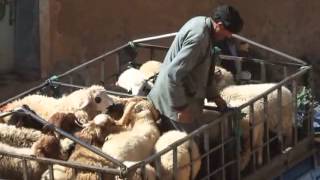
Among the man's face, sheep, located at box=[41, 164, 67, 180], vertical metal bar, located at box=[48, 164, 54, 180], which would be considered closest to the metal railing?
vertical metal bar, located at box=[48, 164, 54, 180]

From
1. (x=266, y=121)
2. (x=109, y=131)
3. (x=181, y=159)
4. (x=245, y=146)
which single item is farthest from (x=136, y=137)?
(x=266, y=121)

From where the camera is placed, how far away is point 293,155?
608cm

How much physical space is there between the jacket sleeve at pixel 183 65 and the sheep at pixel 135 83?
85cm

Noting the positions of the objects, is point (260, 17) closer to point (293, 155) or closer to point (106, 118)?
point (293, 155)

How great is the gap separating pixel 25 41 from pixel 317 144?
210 inches

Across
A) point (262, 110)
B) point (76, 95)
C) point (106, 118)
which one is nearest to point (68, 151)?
point (106, 118)

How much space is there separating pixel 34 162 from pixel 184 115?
0.98 metres

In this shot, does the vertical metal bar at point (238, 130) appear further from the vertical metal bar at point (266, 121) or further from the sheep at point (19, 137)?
the sheep at point (19, 137)

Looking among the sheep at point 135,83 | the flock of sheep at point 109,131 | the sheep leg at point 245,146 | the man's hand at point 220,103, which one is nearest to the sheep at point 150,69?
the sheep at point 135,83

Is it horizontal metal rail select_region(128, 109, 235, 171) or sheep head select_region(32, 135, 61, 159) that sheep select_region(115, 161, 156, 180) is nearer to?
horizontal metal rail select_region(128, 109, 235, 171)

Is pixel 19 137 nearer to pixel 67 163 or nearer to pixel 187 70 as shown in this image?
pixel 67 163

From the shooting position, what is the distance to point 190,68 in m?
5.47

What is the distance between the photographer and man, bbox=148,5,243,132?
547cm

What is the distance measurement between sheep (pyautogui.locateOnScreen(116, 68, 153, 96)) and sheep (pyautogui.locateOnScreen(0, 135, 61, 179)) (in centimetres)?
122
